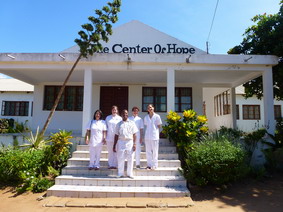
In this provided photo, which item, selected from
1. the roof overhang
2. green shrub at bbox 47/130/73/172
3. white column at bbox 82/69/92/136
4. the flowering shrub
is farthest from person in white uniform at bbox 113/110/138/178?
the roof overhang

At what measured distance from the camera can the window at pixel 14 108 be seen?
18312 millimetres

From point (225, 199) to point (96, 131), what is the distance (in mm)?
3394

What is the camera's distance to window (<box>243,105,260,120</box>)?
1614 centimetres

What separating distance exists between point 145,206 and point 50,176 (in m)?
3.07

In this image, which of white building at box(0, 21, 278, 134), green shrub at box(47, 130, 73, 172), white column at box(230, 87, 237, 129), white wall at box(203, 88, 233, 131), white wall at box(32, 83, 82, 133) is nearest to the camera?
green shrub at box(47, 130, 73, 172)

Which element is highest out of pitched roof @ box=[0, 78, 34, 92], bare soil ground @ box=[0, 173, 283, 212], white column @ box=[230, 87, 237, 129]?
pitched roof @ box=[0, 78, 34, 92]

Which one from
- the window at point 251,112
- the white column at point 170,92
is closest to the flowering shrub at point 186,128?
the white column at point 170,92

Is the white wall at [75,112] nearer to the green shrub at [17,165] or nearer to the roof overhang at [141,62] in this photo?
the roof overhang at [141,62]

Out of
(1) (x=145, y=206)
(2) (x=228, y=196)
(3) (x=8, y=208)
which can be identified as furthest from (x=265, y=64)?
(3) (x=8, y=208)

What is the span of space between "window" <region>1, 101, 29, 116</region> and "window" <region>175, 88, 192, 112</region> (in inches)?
539

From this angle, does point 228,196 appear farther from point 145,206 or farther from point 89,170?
point 89,170

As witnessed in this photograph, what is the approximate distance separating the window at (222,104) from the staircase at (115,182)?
6.43 meters

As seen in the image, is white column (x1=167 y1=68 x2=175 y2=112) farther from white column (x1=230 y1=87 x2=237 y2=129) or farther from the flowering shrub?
white column (x1=230 y1=87 x2=237 y2=129)

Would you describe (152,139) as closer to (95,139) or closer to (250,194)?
(95,139)
